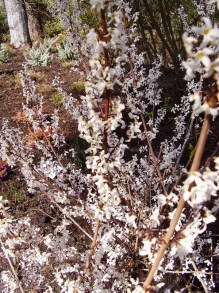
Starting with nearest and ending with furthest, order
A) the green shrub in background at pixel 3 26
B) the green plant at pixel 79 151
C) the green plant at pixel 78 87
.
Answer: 1. the green plant at pixel 79 151
2. the green plant at pixel 78 87
3. the green shrub in background at pixel 3 26

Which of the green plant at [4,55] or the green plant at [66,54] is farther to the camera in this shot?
the green plant at [4,55]

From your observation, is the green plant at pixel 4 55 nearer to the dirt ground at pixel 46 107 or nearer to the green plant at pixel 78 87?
the dirt ground at pixel 46 107

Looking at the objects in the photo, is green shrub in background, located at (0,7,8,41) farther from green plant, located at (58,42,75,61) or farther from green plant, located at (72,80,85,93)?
green plant, located at (72,80,85,93)

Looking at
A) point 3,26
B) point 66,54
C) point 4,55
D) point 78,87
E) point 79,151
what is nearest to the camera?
point 79,151

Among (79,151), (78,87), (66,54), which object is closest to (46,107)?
(78,87)

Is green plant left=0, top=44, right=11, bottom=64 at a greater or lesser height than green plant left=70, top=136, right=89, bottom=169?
greater

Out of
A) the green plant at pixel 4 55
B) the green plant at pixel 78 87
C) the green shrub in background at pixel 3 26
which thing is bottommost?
the green plant at pixel 78 87

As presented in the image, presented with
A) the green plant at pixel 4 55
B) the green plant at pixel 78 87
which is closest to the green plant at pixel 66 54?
the green plant at pixel 4 55

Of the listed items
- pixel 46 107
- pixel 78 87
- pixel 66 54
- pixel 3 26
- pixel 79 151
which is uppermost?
pixel 3 26

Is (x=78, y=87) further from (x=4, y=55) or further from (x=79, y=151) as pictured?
(x=4, y=55)

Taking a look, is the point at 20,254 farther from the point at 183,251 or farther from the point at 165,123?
the point at 165,123

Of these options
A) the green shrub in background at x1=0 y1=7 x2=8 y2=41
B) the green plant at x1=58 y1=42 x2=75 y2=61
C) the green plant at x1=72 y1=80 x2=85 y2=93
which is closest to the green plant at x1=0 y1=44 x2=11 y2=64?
the green plant at x1=58 y1=42 x2=75 y2=61
